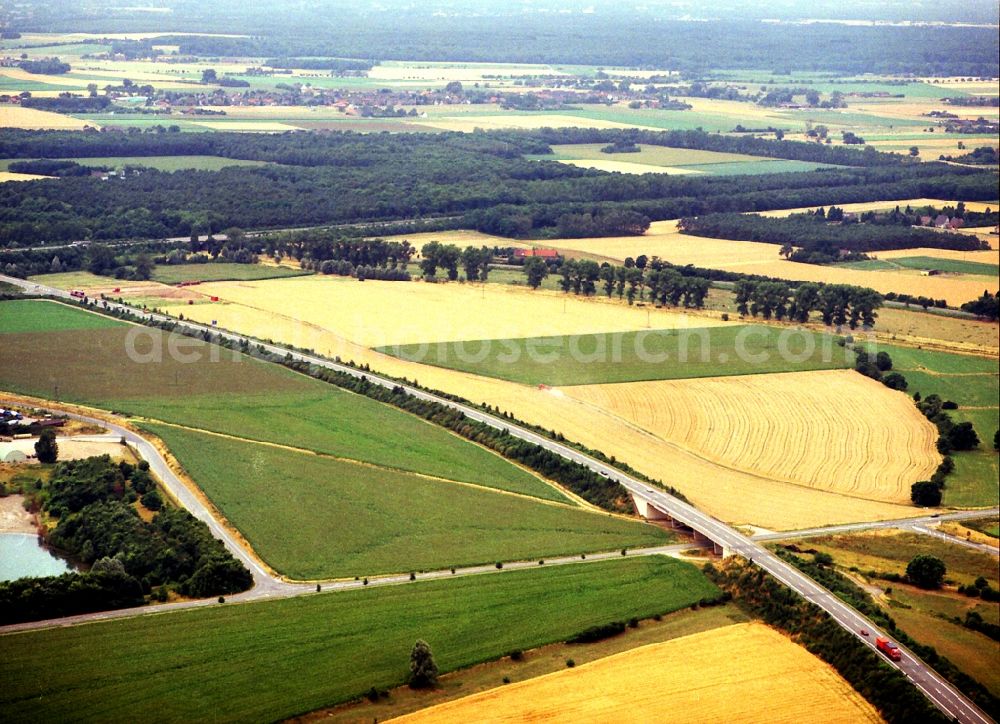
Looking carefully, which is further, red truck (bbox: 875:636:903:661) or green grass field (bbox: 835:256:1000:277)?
green grass field (bbox: 835:256:1000:277)

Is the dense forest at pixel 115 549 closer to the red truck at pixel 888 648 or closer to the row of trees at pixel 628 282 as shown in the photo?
the red truck at pixel 888 648

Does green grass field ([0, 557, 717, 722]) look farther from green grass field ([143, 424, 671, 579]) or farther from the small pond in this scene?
the small pond

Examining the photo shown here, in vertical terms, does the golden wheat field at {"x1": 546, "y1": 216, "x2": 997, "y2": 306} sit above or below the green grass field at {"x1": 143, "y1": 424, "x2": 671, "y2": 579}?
above

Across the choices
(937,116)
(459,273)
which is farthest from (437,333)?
(937,116)

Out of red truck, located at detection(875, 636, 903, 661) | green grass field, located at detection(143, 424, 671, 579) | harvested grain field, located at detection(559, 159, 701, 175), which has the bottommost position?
green grass field, located at detection(143, 424, 671, 579)

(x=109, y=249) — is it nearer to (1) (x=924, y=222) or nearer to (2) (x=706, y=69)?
(1) (x=924, y=222)

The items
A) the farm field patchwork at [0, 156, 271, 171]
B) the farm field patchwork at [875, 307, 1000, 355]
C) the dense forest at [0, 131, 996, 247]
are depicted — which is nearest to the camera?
the farm field patchwork at [875, 307, 1000, 355]

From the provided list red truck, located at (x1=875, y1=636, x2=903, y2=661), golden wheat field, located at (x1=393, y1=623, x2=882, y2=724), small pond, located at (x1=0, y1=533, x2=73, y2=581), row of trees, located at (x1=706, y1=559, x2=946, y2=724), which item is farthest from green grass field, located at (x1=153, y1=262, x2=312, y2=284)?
red truck, located at (x1=875, y1=636, x2=903, y2=661)

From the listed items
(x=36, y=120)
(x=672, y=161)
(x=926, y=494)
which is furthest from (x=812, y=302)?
(x=672, y=161)
